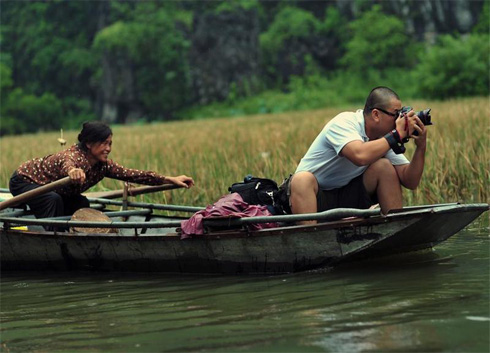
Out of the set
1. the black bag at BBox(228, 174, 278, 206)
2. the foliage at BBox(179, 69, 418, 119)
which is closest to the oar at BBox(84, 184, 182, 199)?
the black bag at BBox(228, 174, 278, 206)

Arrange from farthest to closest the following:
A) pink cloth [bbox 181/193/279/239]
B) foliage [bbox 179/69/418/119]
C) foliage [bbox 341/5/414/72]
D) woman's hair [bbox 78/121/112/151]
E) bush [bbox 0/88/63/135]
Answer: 1. bush [bbox 0/88/63/135]
2. foliage [bbox 341/5/414/72]
3. foliage [bbox 179/69/418/119]
4. woman's hair [bbox 78/121/112/151]
5. pink cloth [bbox 181/193/279/239]

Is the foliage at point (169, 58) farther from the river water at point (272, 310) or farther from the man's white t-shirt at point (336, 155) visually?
the river water at point (272, 310)

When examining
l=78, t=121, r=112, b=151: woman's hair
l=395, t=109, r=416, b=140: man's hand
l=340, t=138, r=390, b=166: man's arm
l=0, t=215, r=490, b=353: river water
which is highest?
l=78, t=121, r=112, b=151: woman's hair

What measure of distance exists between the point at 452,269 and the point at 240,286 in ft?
4.40

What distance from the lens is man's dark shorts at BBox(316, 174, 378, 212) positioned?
650 centimetres

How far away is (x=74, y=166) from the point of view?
7.39 meters

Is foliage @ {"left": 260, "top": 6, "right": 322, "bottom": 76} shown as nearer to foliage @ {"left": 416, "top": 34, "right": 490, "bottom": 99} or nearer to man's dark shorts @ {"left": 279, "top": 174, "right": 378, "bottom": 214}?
foliage @ {"left": 416, "top": 34, "right": 490, "bottom": 99}

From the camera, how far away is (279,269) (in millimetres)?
6477

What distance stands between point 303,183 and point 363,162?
19.2 inches

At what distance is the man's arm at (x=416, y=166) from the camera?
6131 millimetres

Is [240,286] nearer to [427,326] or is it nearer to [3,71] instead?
[427,326]

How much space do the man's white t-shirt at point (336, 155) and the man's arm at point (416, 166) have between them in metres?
0.10

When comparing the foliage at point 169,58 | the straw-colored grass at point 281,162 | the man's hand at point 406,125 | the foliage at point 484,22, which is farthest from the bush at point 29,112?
the man's hand at point 406,125

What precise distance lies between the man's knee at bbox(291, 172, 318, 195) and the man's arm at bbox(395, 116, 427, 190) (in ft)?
1.96
